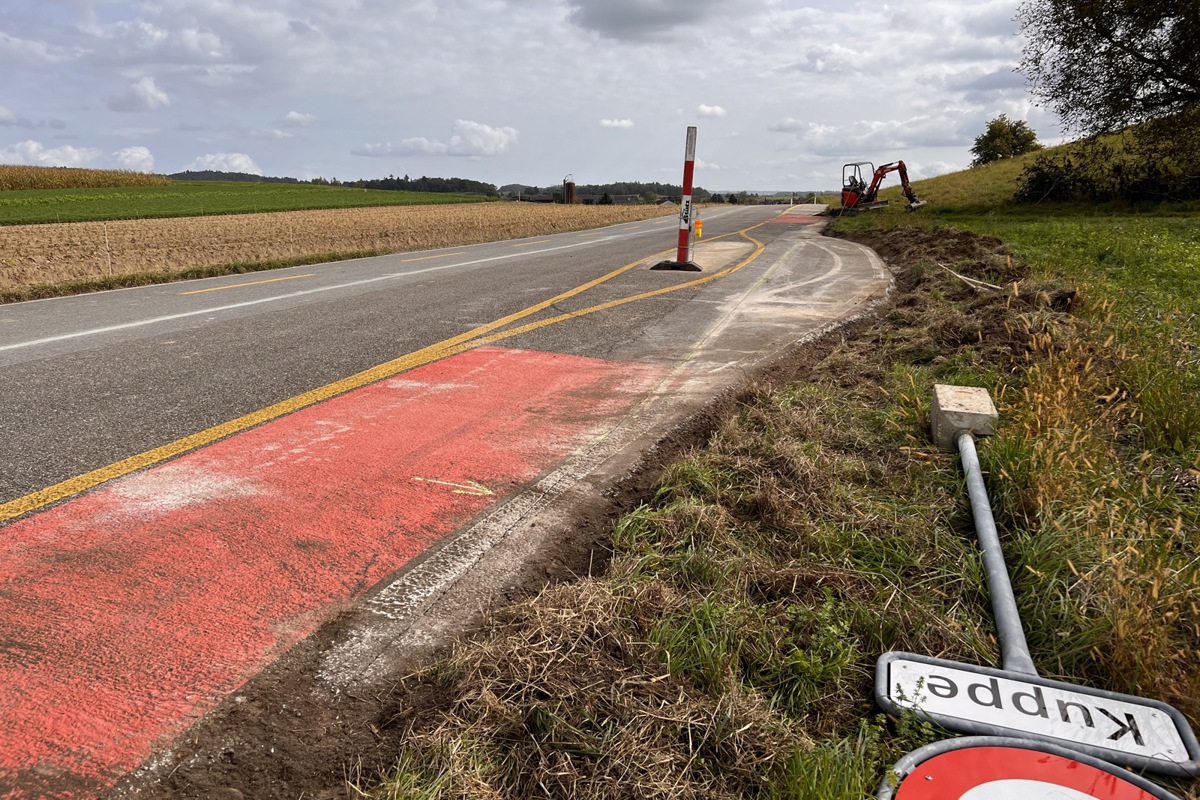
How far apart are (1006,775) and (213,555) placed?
2683 mm

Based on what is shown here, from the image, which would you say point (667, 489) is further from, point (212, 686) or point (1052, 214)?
point (1052, 214)

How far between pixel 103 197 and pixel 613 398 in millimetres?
58898

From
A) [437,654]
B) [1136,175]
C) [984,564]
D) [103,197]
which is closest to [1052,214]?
[1136,175]

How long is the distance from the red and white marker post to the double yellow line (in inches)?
122

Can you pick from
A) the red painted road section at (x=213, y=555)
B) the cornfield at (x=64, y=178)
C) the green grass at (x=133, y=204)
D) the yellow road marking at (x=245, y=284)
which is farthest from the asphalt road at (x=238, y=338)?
the cornfield at (x=64, y=178)

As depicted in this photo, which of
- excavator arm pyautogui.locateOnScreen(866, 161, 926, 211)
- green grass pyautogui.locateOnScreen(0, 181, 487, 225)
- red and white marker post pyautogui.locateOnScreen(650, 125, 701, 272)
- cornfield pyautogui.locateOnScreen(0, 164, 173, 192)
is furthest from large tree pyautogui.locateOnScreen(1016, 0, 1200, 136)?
cornfield pyautogui.locateOnScreen(0, 164, 173, 192)

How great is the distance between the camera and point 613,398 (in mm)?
4855

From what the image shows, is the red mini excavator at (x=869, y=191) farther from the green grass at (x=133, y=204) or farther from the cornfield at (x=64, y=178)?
the cornfield at (x=64, y=178)

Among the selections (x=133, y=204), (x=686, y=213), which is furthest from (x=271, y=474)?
(x=133, y=204)

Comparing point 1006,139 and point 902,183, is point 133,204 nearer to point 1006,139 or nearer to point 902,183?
point 902,183

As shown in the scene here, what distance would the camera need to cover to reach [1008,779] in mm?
1782

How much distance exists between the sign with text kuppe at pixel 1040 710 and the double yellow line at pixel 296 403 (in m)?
3.45

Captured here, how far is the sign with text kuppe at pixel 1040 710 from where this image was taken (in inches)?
72.2

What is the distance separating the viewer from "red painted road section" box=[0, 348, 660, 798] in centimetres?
189
